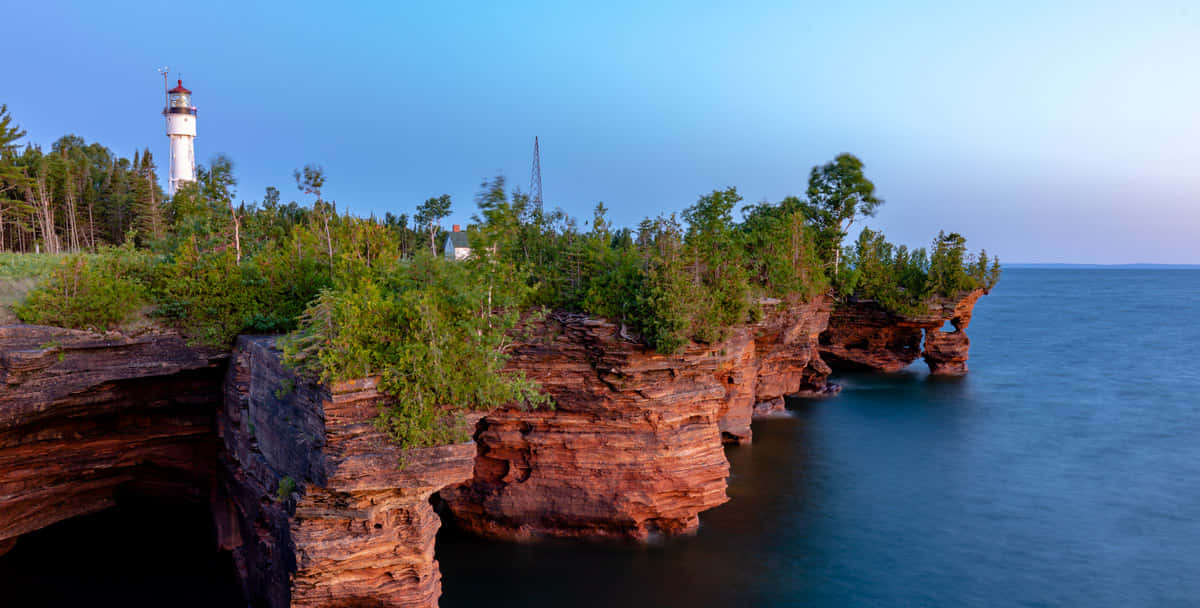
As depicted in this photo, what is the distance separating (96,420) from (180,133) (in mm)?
25217

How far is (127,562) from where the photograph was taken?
578 inches

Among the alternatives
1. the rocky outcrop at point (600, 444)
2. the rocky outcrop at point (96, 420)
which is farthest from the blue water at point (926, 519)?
the rocky outcrop at point (96, 420)

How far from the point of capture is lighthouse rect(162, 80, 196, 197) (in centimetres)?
3238

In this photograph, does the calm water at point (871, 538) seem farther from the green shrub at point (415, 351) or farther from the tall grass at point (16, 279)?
the tall grass at point (16, 279)

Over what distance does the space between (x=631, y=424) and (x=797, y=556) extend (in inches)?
213

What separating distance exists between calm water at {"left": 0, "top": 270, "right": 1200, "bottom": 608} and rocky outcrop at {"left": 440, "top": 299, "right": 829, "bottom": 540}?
68cm

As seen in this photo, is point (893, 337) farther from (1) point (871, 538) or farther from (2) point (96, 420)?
(2) point (96, 420)

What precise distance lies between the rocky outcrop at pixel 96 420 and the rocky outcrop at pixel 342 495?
2.98m

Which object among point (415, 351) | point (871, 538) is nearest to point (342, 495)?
point (415, 351)

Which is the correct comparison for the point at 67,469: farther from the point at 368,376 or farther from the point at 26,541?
the point at 368,376

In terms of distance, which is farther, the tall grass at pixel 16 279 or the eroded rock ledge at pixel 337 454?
the tall grass at pixel 16 279

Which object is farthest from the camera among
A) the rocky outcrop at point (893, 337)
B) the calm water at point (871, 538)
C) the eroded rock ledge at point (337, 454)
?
the rocky outcrop at point (893, 337)

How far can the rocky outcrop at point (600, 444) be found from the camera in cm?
1282

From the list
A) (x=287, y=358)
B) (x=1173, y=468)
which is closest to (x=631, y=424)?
(x=287, y=358)
